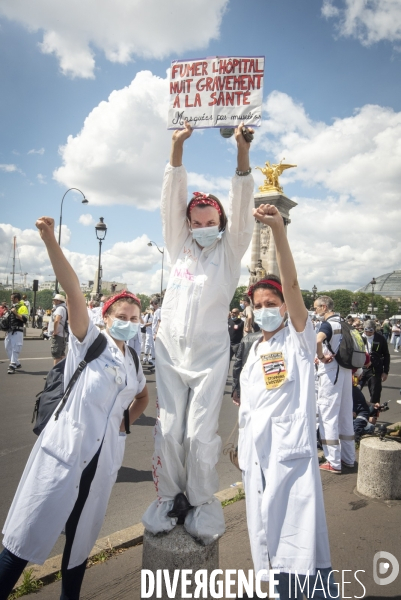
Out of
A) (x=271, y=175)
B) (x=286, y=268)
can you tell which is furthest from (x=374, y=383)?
(x=271, y=175)

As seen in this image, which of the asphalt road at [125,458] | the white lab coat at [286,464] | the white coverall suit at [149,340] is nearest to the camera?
the white lab coat at [286,464]

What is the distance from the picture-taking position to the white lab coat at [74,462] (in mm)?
2186

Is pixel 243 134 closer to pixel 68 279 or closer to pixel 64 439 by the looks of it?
pixel 68 279

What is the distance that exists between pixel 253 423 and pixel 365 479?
2.94 m

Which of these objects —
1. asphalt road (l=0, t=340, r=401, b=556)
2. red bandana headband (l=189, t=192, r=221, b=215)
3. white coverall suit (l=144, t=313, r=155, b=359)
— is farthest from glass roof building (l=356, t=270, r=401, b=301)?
red bandana headband (l=189, t=192, r=221, b=215)

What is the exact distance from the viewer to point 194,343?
2.56 m

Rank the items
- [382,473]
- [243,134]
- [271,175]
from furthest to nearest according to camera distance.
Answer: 1. [271,175]
2. [382,473]
3. [243,134]

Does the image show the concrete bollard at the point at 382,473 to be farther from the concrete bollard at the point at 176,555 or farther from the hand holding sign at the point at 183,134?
the hand holding sign at the point at 183,134

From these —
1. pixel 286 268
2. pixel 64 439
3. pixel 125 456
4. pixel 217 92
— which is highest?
pixel 217 92

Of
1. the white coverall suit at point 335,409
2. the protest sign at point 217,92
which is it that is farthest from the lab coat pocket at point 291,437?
the white coverall suit at point 335,409

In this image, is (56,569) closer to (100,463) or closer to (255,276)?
(100,463)

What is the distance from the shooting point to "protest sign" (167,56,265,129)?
270cm

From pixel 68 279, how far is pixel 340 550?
2.98 metres

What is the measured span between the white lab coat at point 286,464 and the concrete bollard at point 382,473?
8.66ft
